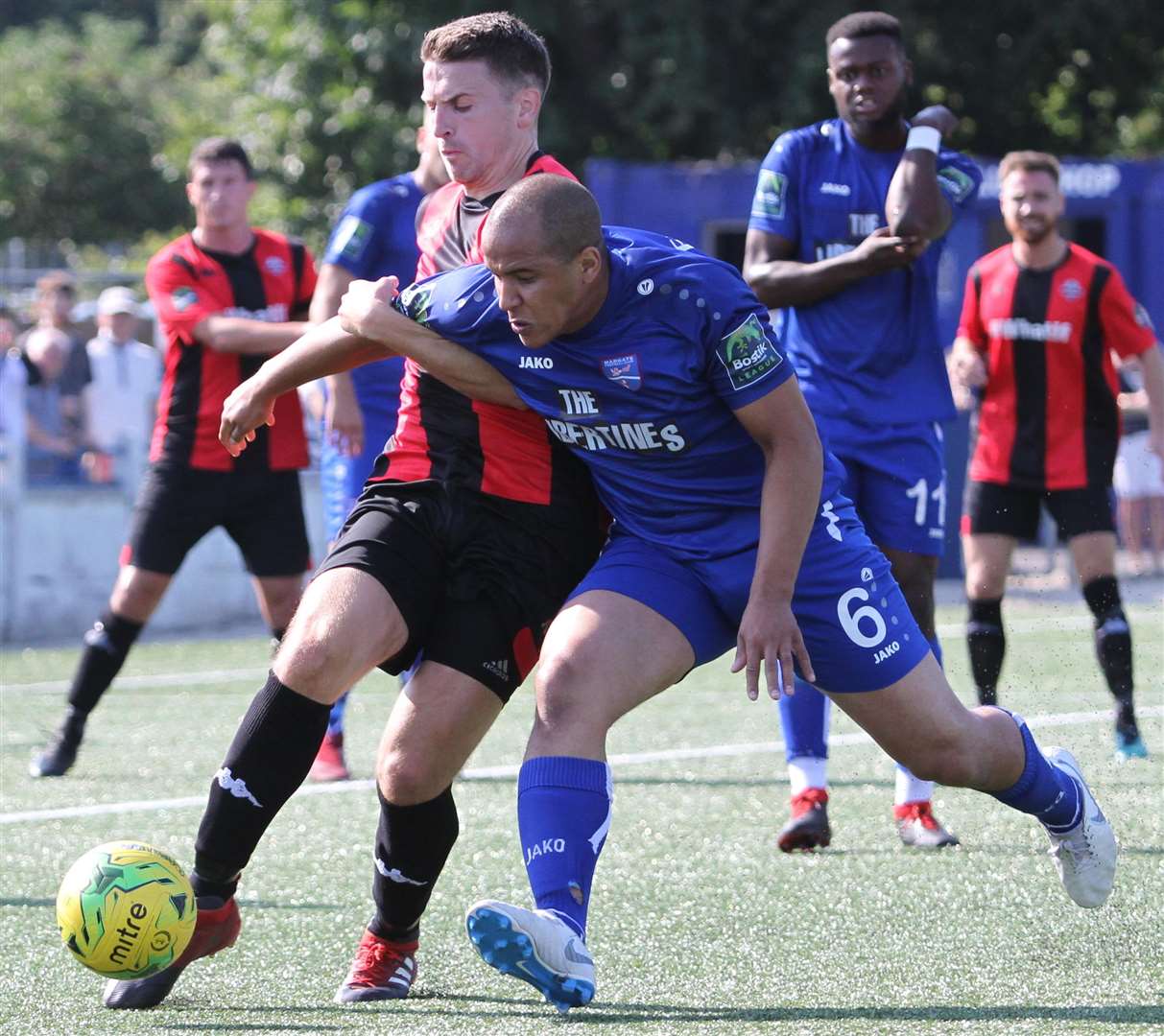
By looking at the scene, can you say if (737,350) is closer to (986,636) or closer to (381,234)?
(381,234)

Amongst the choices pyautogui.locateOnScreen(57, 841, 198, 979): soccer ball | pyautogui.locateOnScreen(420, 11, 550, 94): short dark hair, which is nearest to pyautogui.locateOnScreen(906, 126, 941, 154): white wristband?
pyautogui.locateOnScreen(420, 11, 550, 94): short dark hair

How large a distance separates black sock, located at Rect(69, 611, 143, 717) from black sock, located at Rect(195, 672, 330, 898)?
372 centimetres

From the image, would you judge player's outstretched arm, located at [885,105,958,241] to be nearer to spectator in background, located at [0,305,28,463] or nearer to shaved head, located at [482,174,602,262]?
shaved head, located at [482,174,602,262]

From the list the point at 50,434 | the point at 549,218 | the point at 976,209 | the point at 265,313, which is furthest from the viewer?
the point at 976,209

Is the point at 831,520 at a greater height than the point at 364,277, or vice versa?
the point at 364,277

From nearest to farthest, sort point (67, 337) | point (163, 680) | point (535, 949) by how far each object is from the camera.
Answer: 1. point (535, 949)
2. point (163, 680)
3. point (67, 337)

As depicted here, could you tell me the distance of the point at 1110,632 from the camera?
7.57 m

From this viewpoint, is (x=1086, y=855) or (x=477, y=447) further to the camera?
(x=1086, y=855)

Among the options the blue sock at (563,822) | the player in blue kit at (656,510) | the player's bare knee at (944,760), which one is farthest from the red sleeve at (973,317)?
the blue sock at (563,822)

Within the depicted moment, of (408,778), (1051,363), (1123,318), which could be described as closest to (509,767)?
(1051,363)

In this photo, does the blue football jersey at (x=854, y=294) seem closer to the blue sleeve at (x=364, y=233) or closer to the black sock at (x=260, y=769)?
the blue sleeve at (x=364, y=233)

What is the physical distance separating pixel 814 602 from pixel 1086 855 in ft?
3.25

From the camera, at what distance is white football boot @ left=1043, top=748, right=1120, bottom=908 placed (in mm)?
4488

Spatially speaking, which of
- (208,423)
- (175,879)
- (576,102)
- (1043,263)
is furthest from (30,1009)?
(576,102)
